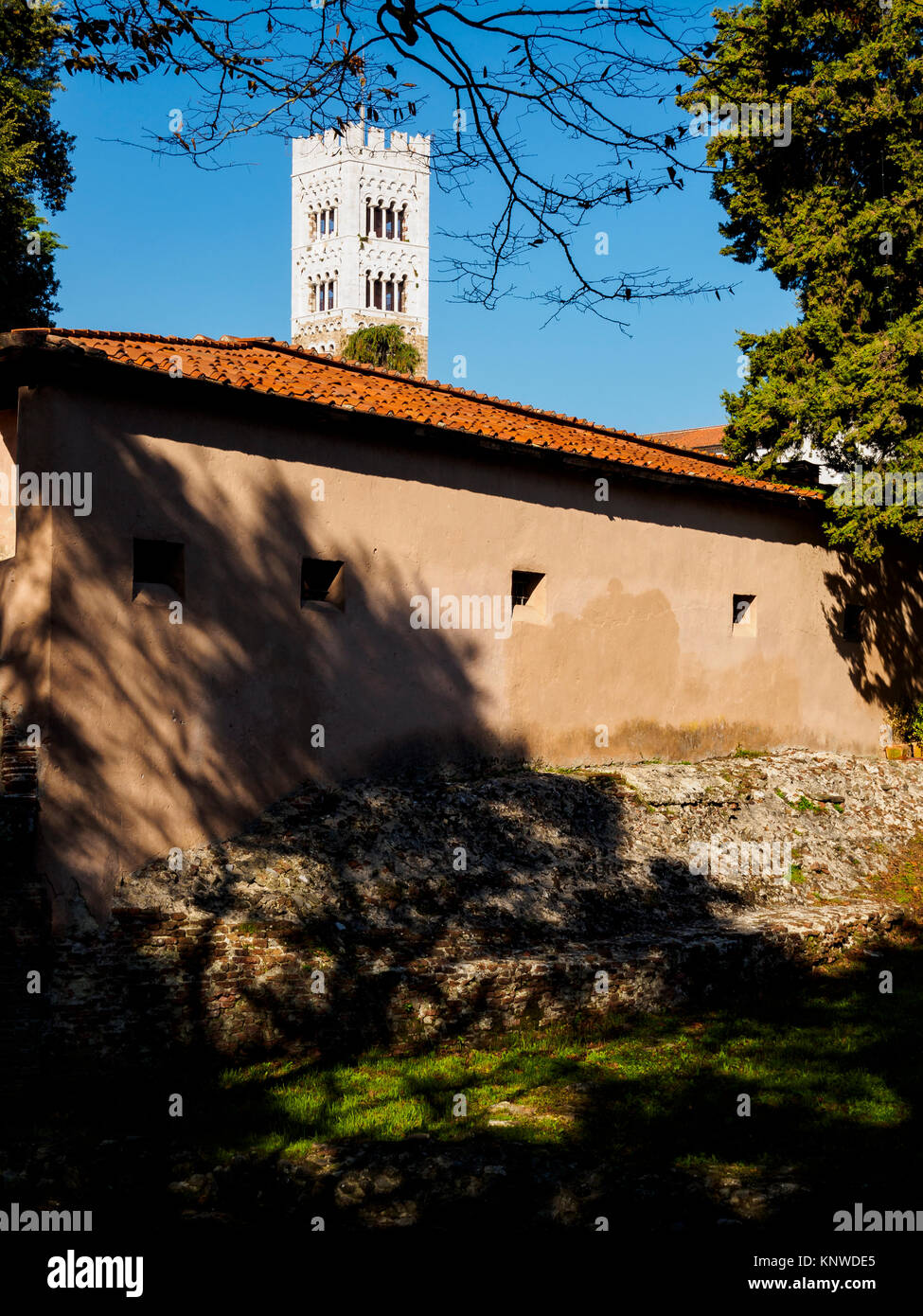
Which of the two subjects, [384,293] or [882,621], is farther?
[384,293]

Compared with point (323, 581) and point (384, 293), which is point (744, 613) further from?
point (384, 293)

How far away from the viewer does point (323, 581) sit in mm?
11391

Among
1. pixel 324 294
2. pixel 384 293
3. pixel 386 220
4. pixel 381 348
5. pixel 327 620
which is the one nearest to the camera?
pixel 327 620

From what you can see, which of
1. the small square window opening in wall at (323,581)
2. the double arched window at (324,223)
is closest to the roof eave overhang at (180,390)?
the small square window opening in wall at (323,581)

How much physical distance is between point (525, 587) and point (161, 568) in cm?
493

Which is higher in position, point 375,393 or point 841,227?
point 841,227

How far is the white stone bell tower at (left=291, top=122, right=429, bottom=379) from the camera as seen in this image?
85.7 m

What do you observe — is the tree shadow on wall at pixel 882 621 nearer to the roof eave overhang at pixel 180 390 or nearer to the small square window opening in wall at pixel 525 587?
the roof eave overhang at pixel 180 390

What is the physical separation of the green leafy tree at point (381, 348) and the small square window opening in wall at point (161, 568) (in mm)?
52224

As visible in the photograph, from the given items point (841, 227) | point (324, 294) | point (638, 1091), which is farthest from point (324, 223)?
point (638, 1091)

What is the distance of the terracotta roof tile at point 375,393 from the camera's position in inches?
396

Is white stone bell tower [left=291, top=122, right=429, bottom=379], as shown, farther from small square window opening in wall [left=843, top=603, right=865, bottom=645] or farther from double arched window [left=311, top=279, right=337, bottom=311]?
small square window opening in wall [left=843, top=603, right=865, bottom=645]

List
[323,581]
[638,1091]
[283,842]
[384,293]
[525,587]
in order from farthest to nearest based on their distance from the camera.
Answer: [384,293], [525,587], [323,581], [283,842], [638,1091]

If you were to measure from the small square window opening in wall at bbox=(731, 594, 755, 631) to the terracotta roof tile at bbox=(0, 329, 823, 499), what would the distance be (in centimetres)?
155
